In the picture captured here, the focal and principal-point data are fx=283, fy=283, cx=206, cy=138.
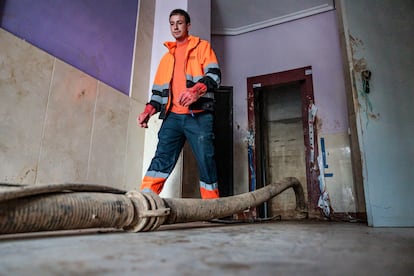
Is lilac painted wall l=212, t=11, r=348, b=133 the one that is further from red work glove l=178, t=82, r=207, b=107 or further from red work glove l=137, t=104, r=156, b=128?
red work glove l=178, t=82, r=207, b=107

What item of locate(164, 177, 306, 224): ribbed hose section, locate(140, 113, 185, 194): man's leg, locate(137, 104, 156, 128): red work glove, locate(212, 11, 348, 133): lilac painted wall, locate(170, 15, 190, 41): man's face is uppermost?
locate(212, 11, 348, 133): lilac painted wall

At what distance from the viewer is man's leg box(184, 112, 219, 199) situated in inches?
68.4

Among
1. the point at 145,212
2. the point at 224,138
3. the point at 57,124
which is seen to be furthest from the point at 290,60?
the point at 145,212

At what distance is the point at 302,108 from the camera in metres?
3.46

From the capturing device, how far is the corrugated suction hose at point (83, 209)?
0.65m

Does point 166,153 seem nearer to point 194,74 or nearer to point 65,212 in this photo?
point 194,74

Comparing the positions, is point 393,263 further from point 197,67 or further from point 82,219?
point 197,67

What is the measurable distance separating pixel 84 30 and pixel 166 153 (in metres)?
1.06

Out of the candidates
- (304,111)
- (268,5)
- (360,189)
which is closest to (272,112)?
(304,111)

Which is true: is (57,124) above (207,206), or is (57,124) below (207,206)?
above

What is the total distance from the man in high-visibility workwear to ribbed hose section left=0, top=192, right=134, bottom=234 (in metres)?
0.88

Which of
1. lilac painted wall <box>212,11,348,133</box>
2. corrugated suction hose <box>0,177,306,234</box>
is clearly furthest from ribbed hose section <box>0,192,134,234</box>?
lilac painted wall <box>212,11,348,133</box>

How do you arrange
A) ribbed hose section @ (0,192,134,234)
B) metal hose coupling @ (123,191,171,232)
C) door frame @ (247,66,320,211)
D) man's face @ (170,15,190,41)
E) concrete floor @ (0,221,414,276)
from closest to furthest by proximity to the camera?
1. concrete floor @ (0,221,414,276)
2. ribbed hose section @ (0,192,134,234)
3. metal hose coupling @ (123,191,171,232)
4. man's face @ (170,15,190,41)
5. door frame @ (247,66,320,211)

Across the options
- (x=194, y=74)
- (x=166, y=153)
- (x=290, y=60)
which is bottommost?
(x=166, y=153)
